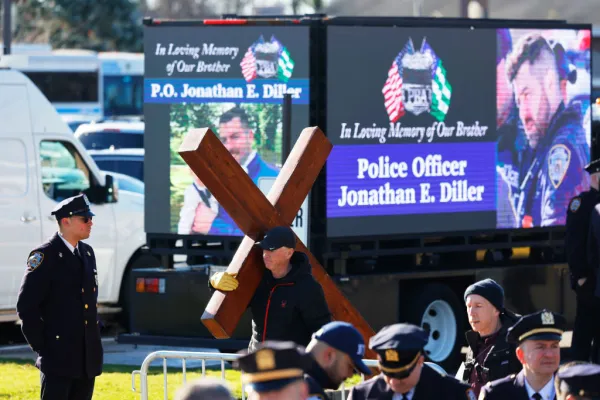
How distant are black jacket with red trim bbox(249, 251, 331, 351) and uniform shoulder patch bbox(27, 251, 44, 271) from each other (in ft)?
4.52

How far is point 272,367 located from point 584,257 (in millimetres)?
7757

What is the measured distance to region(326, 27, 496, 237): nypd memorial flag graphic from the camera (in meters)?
11.7

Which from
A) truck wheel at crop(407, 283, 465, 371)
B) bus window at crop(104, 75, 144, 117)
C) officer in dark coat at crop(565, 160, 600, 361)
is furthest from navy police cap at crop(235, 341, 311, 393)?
bus window at crop(104, 75, 144, 117)

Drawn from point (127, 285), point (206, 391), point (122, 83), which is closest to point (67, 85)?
point (122, 83)

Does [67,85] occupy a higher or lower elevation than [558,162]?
higher

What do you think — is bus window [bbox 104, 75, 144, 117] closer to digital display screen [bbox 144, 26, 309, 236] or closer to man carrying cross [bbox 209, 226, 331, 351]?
digital display screen [bbox 144, 26, 309, 236]

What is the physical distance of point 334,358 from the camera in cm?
512

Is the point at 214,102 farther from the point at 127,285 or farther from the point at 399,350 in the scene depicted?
the point at 399,350

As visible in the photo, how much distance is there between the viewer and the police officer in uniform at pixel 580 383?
4.82 m

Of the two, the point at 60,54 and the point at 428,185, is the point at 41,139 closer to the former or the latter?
the point at 428,185

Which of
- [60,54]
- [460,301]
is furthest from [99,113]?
[460,301]

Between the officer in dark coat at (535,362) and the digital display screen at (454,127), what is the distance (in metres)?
5.85

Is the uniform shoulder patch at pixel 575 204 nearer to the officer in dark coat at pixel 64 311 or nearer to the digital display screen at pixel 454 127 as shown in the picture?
the digital display screen at pixel 454 127

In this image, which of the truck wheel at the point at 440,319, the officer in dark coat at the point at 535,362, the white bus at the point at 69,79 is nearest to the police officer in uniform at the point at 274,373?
the officer in dark coat at the point at 535,362
